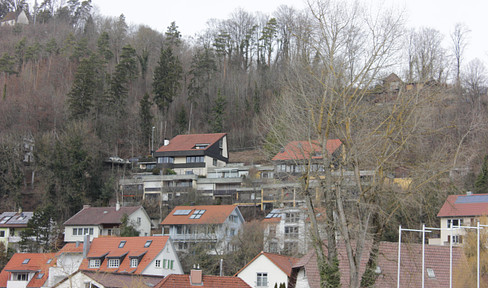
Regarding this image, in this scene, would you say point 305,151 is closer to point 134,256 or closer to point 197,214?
point 134,256

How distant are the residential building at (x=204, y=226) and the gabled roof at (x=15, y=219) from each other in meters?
13.8

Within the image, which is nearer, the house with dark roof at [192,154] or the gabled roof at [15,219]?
the gabled roof at [15,219]

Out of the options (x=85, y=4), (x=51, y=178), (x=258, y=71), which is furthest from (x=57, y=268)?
(x=85, y=4)

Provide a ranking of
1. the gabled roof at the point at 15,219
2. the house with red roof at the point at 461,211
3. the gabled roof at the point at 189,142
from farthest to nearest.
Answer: the gabled roof at the point at 189,142 < the gabled roof at the point at 15,219 < the house with red roof at the point at 461,211

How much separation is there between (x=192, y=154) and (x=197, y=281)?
3467 centimetres

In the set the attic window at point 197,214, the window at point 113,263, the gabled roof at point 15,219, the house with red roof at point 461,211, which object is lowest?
the window at point 113,263

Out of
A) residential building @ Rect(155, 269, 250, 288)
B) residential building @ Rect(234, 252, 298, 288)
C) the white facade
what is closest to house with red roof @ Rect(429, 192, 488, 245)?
residential building @ Rect(234, 252, 298, 288)

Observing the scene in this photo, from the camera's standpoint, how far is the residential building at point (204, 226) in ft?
159

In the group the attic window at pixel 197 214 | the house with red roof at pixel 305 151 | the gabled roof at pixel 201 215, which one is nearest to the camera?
the house with red roof at pixel 305 151

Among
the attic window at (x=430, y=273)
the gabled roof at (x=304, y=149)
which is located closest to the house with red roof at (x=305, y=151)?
the gabled roof at (x=304, y=149)

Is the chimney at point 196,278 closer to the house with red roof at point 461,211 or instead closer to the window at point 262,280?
the window at point 262,280

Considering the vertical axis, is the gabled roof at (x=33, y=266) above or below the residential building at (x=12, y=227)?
below

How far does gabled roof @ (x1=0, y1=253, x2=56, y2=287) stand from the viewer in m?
46.9

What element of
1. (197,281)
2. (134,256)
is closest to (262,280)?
(197,281)
